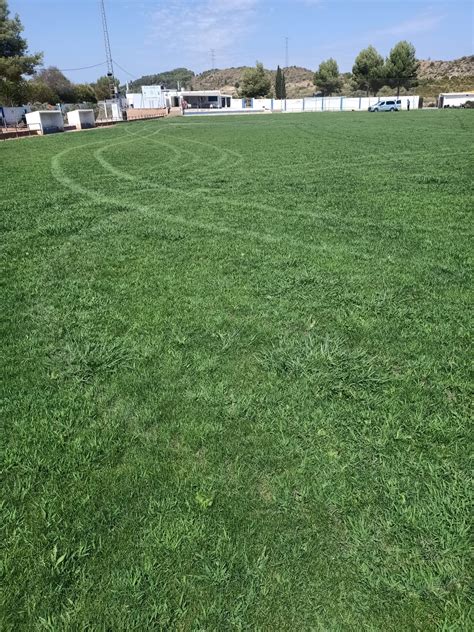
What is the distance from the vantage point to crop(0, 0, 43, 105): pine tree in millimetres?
42688

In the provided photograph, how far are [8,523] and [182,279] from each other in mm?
3326

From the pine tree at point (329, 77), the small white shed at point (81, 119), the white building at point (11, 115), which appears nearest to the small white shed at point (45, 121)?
the small white shed at point (81, 119)

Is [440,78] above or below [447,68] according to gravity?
below

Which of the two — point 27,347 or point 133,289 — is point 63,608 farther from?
point 133,289

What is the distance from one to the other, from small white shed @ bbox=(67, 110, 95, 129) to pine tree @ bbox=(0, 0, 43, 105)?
1093 centimetres

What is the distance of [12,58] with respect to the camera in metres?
42.7

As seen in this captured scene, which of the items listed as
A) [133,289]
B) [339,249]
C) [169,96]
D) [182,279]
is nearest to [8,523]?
[133,289]

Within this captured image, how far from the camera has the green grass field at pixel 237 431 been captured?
77.8 inches

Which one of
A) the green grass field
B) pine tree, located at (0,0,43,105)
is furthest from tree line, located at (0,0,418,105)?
the green grass field

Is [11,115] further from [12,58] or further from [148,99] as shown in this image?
[148,99]

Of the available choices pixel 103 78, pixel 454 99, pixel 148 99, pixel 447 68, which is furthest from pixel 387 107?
pixel 447 68

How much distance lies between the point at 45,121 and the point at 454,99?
59459mm

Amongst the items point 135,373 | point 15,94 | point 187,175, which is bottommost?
point 135,373

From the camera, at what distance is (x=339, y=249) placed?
611 cm
